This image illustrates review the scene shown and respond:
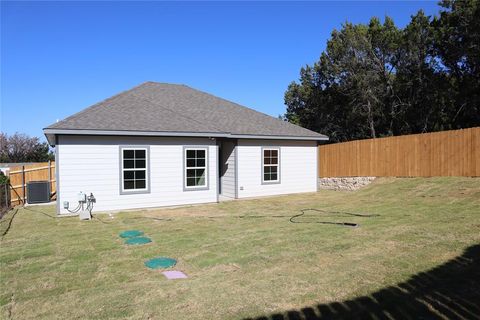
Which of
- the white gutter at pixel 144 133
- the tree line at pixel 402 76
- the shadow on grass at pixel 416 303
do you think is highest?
the tree line at pixel 402 76

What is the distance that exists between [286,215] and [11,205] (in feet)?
35.8

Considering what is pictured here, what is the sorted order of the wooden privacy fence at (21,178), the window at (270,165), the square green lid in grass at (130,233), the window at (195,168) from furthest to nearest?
the window at (270,165) → the wooden privacy fence at (21,178) → the window at (195,168) → the square green lid in grass at (130,233)

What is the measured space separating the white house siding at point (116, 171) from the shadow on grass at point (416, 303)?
9.72 m

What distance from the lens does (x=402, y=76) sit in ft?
99.0

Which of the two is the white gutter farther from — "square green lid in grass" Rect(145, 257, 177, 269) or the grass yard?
"square green lid in grass" Rect(145, 257, 177, 269)

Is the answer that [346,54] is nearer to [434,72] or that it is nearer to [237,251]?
[434,72]

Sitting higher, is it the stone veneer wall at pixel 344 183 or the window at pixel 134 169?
the window at pixel 134 169

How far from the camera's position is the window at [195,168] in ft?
47.0

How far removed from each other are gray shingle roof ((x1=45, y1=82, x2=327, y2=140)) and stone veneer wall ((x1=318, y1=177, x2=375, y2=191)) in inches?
123

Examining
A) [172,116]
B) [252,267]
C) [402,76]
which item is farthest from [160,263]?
[402,76]

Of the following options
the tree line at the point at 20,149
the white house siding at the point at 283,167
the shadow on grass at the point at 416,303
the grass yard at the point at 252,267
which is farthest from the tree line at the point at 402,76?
the tree line at the point at 20,149

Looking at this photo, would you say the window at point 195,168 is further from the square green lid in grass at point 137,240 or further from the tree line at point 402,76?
the tree line at point 402,76

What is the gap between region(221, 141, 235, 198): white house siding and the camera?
1623 cm

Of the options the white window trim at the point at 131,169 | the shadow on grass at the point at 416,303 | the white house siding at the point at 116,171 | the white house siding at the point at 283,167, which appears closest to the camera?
the shadow on grass at the point at 416,303
